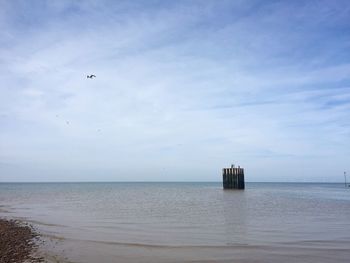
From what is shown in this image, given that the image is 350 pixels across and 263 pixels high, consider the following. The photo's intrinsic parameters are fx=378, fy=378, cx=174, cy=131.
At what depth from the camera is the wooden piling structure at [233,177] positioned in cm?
9306

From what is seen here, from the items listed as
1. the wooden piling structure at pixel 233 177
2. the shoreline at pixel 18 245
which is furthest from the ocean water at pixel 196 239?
the wooden piling structure at pixel 233 177

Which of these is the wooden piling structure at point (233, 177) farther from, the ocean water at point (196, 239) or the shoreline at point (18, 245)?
the shoreline at point (18, 245)

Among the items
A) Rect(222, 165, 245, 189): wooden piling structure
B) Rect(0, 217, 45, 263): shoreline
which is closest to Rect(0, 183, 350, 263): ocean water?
Rect(0, 217, 45, 263): shoreline

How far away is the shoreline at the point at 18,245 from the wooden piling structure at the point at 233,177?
247 feet

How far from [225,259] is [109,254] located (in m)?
4.77

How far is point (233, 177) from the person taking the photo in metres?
93.6

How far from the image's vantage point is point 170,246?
17.5m

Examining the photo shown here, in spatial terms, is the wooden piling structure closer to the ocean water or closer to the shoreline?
the ocean water

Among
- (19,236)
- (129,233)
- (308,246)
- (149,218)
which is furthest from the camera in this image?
(149,218)

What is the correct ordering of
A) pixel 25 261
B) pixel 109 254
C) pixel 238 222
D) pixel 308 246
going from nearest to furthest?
pixel 25 261 → pixel 109 254 → pixel 308 246 → pixel 238 222

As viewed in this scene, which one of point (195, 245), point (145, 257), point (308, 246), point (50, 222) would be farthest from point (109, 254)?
point (50, 222)

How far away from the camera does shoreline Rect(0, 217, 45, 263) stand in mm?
13516

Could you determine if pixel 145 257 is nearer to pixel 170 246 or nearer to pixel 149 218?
pixel 170 246

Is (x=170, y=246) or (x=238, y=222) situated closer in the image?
(x=170, y=246)
